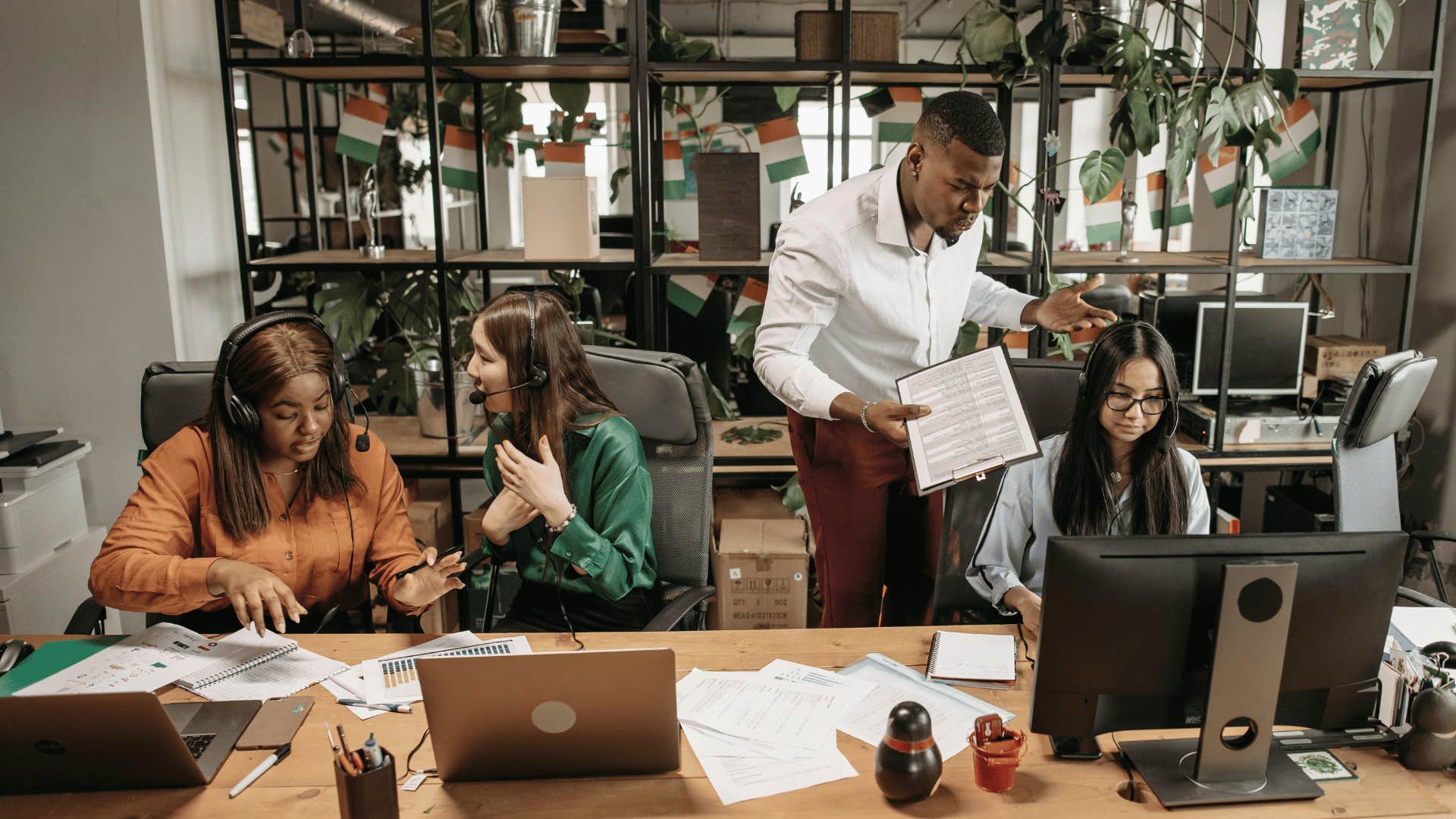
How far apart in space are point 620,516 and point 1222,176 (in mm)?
2324

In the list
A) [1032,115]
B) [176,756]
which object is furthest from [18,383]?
[1032,115]

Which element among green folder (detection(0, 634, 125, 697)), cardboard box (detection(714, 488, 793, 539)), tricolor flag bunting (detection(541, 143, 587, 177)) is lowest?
cardboard box (detection(714, 488, 793, 539))

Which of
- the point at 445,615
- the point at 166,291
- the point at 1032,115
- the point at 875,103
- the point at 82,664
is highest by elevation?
the point at 1032,115

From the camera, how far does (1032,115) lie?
1004cm

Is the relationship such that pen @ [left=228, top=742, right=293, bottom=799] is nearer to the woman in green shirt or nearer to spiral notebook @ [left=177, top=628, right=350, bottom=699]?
spiral notebook @ [left=177, top=628, right=350, bottom=699]

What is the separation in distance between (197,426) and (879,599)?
56.6 inches

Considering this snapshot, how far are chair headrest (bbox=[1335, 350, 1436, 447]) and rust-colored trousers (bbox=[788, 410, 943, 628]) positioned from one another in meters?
0.85

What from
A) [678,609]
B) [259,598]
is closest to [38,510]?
[259,598]

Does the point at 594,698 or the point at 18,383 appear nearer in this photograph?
the point at 594,698

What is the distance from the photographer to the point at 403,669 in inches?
61.1

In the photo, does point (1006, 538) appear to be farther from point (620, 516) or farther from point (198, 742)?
point (198, 742)

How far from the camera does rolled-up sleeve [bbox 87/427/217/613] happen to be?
167cm

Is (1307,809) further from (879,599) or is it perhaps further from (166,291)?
(166,291)

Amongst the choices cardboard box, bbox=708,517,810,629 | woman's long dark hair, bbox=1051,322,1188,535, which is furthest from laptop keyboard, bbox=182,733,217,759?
cardboard box, bbox=708,517,810,629
